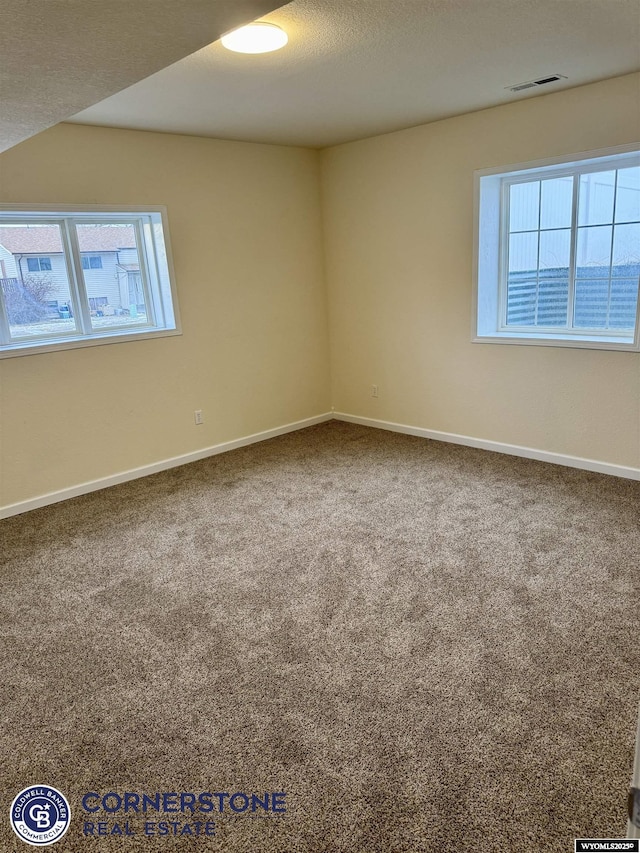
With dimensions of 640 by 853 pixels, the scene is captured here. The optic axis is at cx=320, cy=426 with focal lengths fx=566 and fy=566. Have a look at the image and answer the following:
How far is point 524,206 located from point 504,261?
0.40 metres

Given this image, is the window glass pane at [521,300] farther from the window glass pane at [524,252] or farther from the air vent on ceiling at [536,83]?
the air vent on ceiling at [536,83]

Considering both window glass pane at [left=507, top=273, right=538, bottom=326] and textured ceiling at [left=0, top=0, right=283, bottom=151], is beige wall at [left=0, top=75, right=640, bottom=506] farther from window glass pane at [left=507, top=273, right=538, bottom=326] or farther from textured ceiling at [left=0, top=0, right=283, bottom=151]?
textured ceiling at [left=0, top=0, right=283, bottom=151]

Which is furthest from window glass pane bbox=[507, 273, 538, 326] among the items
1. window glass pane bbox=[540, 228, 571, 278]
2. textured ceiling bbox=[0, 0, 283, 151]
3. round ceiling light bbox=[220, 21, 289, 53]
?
textured ceiling bbox=[0, 0, 283, 151]

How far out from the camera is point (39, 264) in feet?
12.4

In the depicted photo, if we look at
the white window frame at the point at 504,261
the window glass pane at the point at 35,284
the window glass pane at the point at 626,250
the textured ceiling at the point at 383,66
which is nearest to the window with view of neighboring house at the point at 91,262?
the window glass pane at the point at 35,284

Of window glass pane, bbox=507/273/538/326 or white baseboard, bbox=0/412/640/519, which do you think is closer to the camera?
white baseboard, bbox=0/412/640/519

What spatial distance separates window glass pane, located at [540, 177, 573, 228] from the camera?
3.87 meters

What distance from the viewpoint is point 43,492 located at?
391 cm

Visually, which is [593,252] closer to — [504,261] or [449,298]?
[504,261]

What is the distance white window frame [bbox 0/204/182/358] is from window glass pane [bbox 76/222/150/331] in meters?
0.03

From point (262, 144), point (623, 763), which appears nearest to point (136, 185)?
point (262, 144)

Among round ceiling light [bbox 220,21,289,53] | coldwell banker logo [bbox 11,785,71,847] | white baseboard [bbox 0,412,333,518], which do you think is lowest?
coldwell banker logo [bbox 11,785,71,847]

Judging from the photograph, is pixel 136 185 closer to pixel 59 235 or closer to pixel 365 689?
pixel 59 235

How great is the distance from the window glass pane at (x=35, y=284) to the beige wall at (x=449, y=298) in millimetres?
2396
